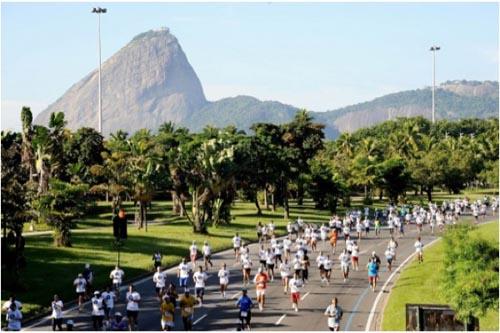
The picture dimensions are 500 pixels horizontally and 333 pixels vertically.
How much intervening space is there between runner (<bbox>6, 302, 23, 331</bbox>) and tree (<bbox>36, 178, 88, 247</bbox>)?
17.4m

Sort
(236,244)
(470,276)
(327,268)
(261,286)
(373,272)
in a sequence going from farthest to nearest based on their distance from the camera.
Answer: (236,244) < (327,268) < (373,272) < (261,286) < (470,276)

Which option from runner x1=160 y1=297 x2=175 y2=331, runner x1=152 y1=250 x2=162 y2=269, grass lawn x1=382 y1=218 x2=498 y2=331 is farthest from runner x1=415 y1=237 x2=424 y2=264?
runner x1=160 y1=297 x2=175 y2=331

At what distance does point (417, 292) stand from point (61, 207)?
19.4 metres

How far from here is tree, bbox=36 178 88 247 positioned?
A: 38938mm

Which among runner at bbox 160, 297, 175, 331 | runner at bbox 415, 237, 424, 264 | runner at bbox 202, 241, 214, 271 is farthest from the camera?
runner at bbox 415, 237, 424, 264

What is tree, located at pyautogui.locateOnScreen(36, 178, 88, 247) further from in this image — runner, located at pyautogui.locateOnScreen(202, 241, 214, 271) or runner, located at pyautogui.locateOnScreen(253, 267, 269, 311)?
runner, located at pyautogui.locateOnScreen(253, 267, 269, 311)

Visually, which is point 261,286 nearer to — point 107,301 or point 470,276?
point 107,301

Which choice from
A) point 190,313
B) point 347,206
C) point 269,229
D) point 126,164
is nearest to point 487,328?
point 190,313

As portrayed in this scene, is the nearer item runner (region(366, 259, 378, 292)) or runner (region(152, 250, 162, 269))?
runner (region(366, 259, 378, 292))

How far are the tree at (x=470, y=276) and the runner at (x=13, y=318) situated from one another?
39.6 feet

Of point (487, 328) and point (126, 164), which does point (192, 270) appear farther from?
point (126, 164)

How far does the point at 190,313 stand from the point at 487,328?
931cm

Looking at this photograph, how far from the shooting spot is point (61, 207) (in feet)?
129

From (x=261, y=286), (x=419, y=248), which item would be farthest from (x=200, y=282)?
(x=419, y=248)
